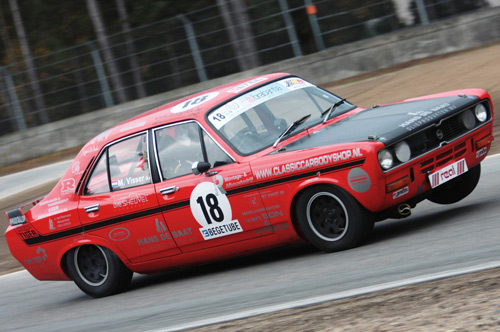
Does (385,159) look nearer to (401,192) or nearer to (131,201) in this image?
(401,192)

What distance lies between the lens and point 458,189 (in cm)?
684

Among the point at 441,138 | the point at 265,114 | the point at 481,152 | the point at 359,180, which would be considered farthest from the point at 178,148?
the point at 481,152

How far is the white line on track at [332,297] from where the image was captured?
15.4 feet

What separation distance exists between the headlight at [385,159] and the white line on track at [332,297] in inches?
40.3

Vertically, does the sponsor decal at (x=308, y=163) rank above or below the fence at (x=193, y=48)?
below

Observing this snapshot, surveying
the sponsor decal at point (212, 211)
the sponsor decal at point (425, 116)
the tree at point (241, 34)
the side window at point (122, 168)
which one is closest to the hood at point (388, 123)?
the sponsor decal at point (425, 116)

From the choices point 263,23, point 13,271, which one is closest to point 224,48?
point 263,23

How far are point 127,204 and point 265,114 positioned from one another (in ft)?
4.78

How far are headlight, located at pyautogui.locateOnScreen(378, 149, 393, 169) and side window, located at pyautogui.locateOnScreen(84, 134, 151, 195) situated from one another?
7.13 ft

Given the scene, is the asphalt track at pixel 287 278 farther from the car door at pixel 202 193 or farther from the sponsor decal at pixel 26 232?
the sponsor decal at pixel 26 232

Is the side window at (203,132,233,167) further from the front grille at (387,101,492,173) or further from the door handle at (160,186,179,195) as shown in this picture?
the front grille at (387,101,492,173)

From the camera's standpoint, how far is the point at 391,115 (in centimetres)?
609

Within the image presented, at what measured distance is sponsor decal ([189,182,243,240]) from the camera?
6238 mm

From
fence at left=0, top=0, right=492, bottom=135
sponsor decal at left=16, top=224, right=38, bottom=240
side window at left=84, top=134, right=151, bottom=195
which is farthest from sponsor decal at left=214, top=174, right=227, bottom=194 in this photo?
fence at left=0, top=0, right=492, bottom=135
